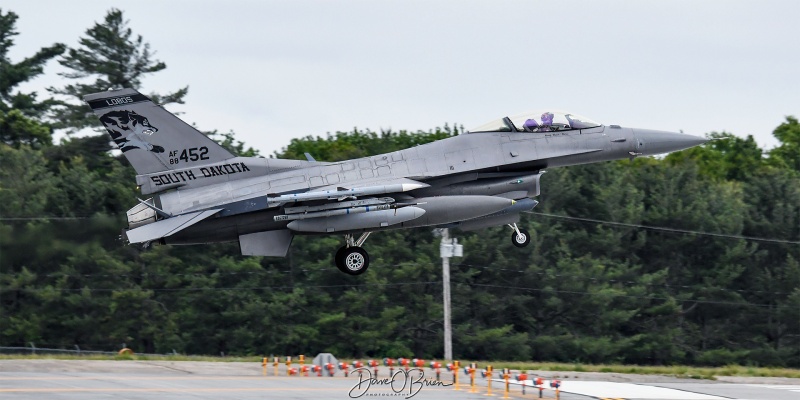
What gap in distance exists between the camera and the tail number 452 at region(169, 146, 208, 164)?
27453 millimetres

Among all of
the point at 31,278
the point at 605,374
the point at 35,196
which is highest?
the point at 35,196

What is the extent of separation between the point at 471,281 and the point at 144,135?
3309 cm

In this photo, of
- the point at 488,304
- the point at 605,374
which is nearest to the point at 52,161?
the point at 488,304

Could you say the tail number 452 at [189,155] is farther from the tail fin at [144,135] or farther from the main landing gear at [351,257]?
the main landing gear at [351,257]

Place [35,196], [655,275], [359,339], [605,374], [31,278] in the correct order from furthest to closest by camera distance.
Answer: [655,275], [359,339], [35,196], [31,278], [605,374]

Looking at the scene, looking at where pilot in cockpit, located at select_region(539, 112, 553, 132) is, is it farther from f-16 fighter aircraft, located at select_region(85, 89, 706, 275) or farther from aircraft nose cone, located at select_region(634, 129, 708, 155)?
aircraft nose cone, located at select_region(634, 129, 708, 155)

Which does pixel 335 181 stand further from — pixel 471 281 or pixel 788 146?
pixel 788 146

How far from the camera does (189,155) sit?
27547 millimetres

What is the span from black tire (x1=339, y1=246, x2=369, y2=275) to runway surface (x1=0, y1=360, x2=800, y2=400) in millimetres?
2473

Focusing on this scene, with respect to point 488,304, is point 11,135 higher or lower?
higher

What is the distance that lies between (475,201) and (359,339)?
28.9 m

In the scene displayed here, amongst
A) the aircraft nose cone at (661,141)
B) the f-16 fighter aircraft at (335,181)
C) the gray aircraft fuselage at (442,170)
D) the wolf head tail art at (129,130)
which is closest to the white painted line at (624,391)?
the f-16 fighter aircraft at (335,181)

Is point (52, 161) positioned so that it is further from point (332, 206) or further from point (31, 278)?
point (332, 206)

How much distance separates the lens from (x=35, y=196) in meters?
47.2
